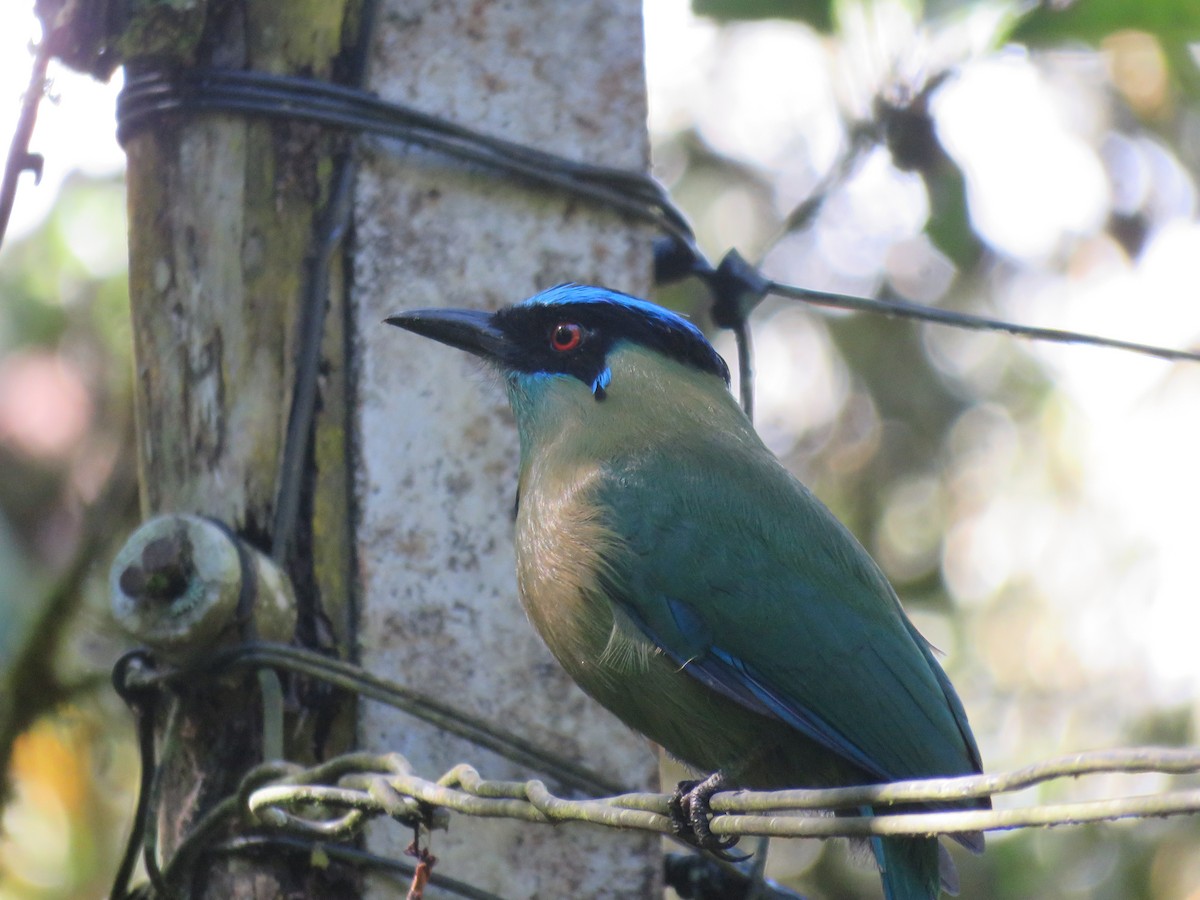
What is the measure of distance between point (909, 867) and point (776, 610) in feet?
1.61

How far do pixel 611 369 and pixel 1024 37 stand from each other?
1359 millimetres

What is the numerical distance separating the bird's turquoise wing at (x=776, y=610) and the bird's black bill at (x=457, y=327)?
0.34 meters

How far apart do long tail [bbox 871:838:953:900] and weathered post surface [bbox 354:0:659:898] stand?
385 millimetres

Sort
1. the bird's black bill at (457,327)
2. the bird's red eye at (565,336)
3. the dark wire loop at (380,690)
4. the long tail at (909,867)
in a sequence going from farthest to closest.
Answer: the bird's red eye at (565,336) → the bird's black bill at (457,327) → the long tail at (909,867) → the dark wire loop at (380,690)

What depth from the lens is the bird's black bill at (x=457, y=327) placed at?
2.47 meters

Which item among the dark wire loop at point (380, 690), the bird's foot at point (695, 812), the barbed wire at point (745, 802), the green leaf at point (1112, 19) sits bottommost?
the barbed wire at point (745, 802)

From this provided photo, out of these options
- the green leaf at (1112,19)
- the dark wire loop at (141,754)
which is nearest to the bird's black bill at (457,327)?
the dark wire loop at (141,754)

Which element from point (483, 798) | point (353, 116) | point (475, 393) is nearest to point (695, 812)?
point (483, 798)

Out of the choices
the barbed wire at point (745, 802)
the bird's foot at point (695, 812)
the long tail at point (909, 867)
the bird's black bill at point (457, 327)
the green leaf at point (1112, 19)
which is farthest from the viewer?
the green leaf at point (1112, 19)

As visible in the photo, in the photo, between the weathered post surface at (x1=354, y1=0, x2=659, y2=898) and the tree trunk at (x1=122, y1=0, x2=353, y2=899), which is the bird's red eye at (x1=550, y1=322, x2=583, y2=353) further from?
the tree trunk at (x1=122, y1=0, x2=353, y2=899)

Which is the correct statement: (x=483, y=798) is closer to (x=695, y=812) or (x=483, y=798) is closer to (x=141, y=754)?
(x=695, y=812)

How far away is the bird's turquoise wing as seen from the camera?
246 cm

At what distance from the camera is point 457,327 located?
2494 mm

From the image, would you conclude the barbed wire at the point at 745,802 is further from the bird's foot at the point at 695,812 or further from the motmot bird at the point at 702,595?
the motmot bird at the point at 702,595
